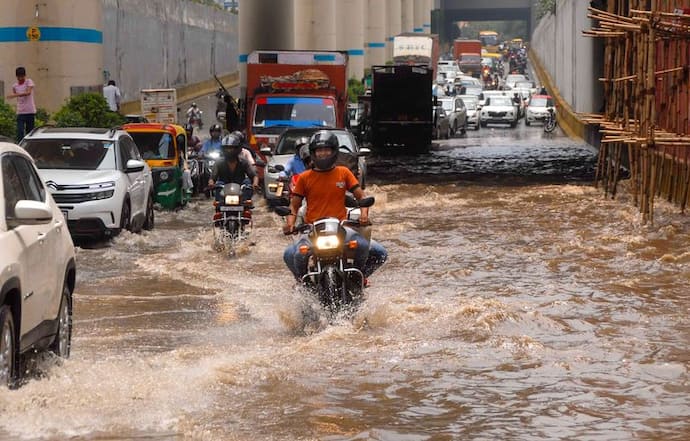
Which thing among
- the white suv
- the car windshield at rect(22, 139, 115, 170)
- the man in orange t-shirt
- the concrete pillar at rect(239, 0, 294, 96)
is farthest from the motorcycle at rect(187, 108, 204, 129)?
the man in orange t-shirt

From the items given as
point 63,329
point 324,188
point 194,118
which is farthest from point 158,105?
point 63,329

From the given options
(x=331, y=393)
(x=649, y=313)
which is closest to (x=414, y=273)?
(x=649, y=313)

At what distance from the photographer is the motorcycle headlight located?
37.3ft

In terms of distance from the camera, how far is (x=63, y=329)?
10016 millimetres

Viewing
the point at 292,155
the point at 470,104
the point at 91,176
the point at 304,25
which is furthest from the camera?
the point at 304,25

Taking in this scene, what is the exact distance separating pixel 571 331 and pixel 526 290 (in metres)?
2.77

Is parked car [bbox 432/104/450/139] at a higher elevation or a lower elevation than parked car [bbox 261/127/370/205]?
lower

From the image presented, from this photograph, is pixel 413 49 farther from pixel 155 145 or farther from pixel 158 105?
pixel 155 145

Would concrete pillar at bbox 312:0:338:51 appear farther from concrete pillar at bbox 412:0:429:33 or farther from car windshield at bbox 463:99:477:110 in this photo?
concrete pillar at bbox 412:0:429:33

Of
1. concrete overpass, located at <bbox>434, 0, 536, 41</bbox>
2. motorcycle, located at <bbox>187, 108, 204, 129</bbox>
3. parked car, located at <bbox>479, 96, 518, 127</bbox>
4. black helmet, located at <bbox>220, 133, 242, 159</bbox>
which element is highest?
concrete overpass, located at <bbox>434, 0, 536, 41</bbox>

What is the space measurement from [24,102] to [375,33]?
67.9 metres

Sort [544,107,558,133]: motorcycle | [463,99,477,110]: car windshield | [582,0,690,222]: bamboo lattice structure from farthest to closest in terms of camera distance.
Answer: [463,99,477,110]: car windshield → [544,107,558,133]: motorcycle → [582,0,690,222]: bamboo lattice structure

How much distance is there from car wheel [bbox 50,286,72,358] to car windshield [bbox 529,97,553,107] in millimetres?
54241

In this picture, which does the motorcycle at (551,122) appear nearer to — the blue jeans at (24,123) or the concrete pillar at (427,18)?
the blue jeans at (24,123)
